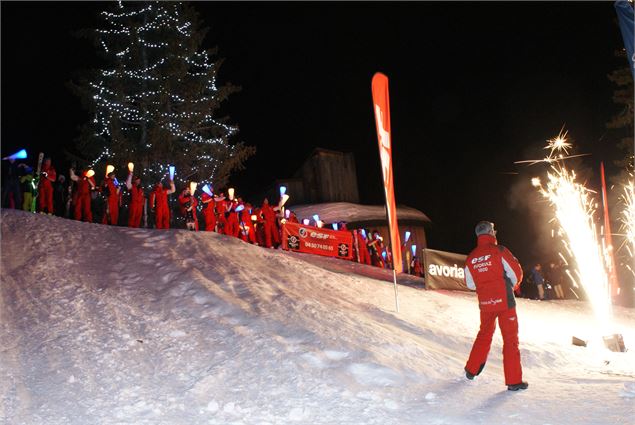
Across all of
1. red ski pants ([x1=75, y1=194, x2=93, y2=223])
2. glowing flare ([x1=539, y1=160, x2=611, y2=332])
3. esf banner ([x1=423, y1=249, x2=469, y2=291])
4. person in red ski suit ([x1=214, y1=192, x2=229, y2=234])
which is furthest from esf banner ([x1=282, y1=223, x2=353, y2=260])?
glowing flare ([x1=539, y1=160, x2=611, y2=332])

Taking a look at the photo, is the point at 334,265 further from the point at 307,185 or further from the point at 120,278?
the point at 307,185

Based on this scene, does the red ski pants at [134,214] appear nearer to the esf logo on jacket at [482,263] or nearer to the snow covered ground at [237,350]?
the snow covered ground at [237,350]

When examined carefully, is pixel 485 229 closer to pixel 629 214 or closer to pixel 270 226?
pixel 270 226

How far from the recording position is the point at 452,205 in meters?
41.7

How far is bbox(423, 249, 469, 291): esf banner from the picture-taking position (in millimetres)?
15961

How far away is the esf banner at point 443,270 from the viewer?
52.4ft

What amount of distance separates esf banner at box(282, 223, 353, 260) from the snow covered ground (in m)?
6.35

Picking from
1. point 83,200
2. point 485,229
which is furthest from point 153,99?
point 485,229

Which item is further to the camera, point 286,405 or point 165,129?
point 165,129

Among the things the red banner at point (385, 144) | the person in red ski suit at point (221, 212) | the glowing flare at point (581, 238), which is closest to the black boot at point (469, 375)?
the red banner at point (385, 144)

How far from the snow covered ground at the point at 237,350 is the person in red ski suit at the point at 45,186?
11.1ft

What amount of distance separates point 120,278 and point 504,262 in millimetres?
6890

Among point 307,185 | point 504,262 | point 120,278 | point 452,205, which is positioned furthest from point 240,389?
point 452,205

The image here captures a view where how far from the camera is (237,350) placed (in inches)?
294
